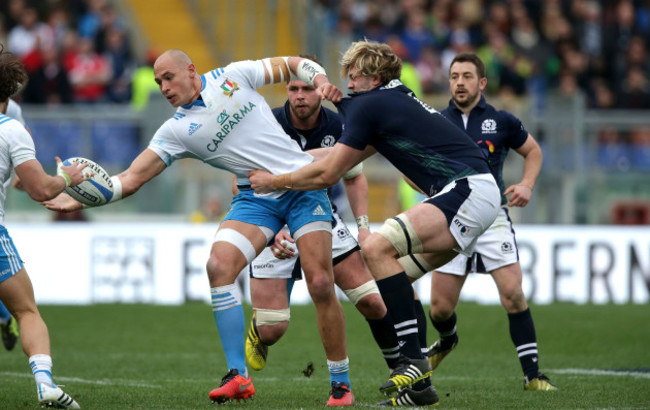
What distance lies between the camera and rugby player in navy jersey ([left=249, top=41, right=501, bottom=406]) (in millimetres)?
6801

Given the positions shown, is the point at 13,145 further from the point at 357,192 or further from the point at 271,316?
the point at 357,192

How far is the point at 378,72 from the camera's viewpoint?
22.9 feet

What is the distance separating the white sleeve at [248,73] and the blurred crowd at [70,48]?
39.3 feet

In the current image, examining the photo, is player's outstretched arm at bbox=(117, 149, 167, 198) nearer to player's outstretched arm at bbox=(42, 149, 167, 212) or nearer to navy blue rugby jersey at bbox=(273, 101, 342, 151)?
player's outstretched arm at bbox=(42, 149, 167, 212)

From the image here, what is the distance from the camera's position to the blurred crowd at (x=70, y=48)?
19.3 meters

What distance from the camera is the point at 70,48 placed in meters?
20.3

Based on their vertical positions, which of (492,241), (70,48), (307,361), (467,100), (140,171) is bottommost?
(307,361)

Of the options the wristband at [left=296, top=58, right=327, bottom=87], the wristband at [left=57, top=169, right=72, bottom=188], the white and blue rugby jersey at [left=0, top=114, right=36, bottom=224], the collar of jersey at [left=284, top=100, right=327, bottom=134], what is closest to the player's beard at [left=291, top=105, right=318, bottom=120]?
the collar of jersey at [left=284, top=100, right=327, bottom=134]

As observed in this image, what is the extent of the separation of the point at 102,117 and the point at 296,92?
885cm

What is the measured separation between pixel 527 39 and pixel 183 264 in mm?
9038

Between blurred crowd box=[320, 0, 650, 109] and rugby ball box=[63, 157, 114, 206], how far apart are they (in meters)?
12.1

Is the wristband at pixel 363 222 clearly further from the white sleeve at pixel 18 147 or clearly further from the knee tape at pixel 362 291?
the white sleeve at pixel 18 147

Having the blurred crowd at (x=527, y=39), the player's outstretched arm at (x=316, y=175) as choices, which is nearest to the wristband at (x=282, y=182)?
the player's outstretched arm at (x=316, y=175)

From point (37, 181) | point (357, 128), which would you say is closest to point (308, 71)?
point (357, 128)
